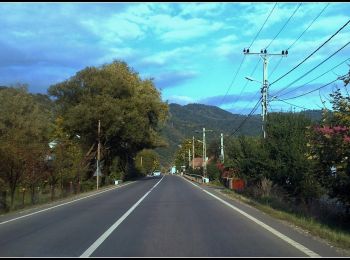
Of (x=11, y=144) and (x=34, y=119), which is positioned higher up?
(x=34, y=119)

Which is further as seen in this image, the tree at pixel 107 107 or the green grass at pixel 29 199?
the tree at pixel 107 107

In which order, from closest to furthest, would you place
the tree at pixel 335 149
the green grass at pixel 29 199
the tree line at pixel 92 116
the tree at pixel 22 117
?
the tree at pixel 335 149
the green grass at pixel 29 199
the tree at pixel 22 117
the tree line at pixel 92 116

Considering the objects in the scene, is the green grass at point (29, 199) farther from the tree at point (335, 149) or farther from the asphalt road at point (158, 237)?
the tree at point (335, 149)

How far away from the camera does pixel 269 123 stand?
3322 centimetres

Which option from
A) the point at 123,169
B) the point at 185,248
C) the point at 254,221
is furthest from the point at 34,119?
the point at 185,248

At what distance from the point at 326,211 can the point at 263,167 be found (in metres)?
10.6

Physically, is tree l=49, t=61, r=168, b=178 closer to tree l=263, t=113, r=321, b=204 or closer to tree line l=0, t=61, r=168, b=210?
tree line l=0, t=61, r=168, b=210

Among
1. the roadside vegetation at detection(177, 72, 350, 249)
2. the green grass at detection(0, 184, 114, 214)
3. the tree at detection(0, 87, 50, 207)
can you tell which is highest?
the tree at detection(0, 87, 50, 207)

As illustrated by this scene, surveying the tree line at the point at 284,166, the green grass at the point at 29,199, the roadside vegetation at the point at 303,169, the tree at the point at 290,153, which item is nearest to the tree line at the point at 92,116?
the green grass at the point at 29,199

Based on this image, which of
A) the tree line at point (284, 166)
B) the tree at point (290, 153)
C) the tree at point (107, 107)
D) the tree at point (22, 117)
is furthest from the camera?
the tree at point (107, 107)

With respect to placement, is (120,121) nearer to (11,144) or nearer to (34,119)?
(34,119)

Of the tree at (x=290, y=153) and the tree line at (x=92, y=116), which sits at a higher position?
the tree line at (x=92, y=116)

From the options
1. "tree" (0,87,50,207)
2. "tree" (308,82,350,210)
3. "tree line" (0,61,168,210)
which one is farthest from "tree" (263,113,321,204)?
"tree line" (0,61,168,210)

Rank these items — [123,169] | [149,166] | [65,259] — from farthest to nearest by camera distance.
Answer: [149,166] → [123,169] → [65,259]
